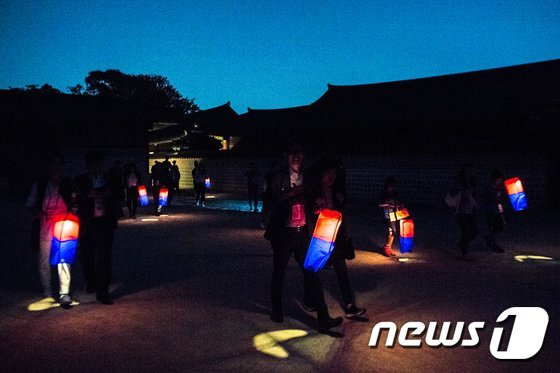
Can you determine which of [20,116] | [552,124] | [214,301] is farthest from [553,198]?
[20,116]

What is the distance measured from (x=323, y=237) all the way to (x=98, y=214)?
3395 millimetres

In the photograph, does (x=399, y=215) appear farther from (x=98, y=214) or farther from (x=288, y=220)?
(x=98, y=214)

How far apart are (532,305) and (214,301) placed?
13.6ft

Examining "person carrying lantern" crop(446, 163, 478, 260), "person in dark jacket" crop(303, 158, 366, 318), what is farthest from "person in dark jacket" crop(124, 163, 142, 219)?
"person in dark jacket" crop(303, 158, 366, 318)

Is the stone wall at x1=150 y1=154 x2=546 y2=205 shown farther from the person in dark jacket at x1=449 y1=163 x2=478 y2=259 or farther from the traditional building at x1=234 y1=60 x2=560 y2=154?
the person in dark jacket at x1=449 y1=163 x2=478 y2=259

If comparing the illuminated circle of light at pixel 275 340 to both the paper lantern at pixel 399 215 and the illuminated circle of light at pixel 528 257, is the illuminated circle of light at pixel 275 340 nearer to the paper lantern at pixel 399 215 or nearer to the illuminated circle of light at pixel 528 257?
the paper lantern at pixel 399 215

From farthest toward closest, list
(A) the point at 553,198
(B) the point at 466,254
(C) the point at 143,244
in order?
(A) the point at 553,198 < (C) the point at 143,244 < (B) the point at 466,254

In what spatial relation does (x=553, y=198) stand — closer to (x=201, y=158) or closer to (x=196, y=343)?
(x=196, y=343)

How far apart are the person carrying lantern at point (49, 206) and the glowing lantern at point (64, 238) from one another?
7.7 inches

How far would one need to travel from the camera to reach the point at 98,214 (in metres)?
6.70

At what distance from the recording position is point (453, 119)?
2212cm

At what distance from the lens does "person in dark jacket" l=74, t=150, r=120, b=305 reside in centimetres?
658

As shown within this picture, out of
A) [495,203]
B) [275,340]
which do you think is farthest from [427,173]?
[275,340]

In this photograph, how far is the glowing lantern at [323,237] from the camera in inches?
200
